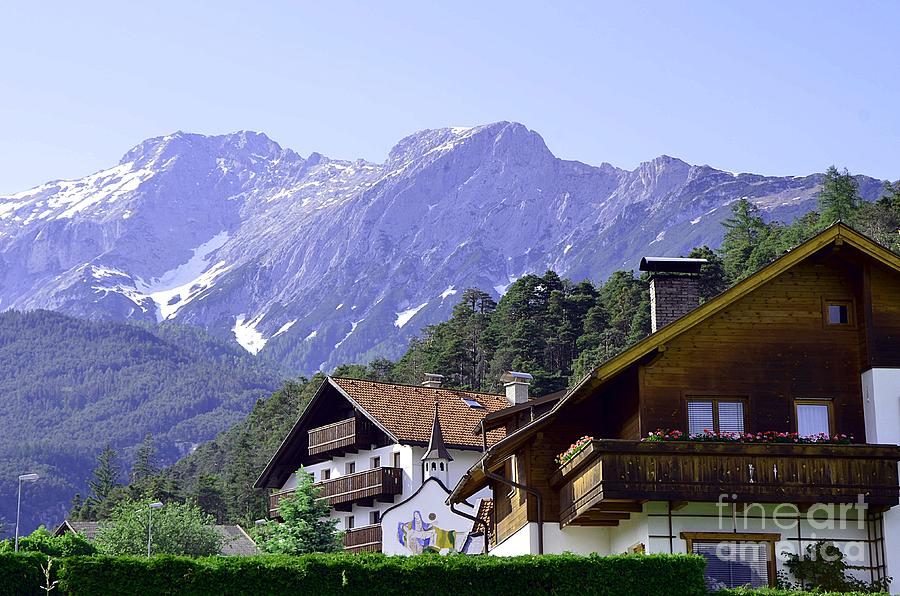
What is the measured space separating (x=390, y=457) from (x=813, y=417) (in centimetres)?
3391

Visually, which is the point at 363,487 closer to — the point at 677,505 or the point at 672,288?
the point at 672,288

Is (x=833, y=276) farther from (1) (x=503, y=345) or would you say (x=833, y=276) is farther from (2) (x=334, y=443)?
(1) (x=503, y=345)

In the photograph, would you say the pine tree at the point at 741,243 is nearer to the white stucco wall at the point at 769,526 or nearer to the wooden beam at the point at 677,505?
the white stucco wall at the point at 769,526

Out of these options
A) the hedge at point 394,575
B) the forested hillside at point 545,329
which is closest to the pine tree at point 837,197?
the forested hillside at point 545,329

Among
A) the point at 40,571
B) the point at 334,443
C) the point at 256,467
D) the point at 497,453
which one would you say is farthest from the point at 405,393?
the point at 256,467

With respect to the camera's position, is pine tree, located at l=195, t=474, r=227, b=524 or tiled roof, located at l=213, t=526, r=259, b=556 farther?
pine tree, located at l=195, t=474, r=227, b=524

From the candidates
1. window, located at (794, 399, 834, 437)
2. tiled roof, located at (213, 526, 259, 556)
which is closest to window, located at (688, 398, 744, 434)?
window, located at (794, 399, 834, 437)

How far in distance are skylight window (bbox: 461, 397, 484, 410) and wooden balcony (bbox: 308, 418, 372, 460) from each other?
15.6 ft

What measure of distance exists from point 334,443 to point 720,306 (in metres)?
36.3

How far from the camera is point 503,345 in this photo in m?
120

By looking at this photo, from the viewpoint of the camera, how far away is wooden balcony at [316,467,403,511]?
6141cm

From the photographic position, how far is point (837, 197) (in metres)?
117

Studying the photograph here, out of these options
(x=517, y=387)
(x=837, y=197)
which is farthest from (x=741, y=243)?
(x=517, y=387)

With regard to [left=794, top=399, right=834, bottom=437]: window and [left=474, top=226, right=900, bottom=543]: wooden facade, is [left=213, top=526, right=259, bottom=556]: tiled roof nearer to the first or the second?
[left=474, top=226, right=900, bottom=543]: wooden facade
